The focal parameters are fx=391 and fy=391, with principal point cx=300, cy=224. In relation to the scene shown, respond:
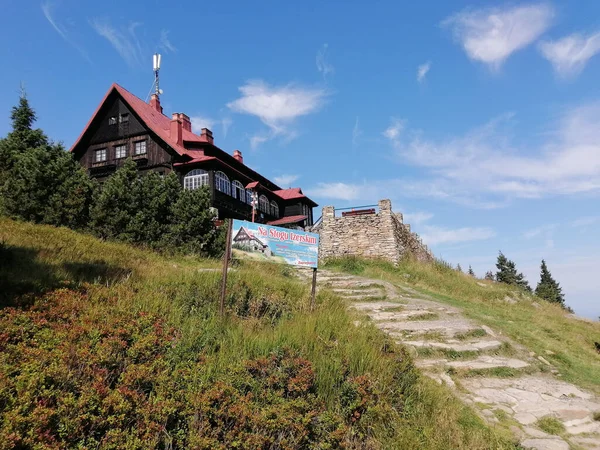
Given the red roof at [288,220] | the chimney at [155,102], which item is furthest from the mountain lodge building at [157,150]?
the chimney at [155,102]

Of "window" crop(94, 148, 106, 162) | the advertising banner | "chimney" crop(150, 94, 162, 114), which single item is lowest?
the advertising banner

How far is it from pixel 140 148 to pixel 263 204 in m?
10.2

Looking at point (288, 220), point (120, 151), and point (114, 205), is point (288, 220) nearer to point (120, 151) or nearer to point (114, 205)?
point (120, 151)

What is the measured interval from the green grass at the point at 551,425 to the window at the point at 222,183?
74.7ft

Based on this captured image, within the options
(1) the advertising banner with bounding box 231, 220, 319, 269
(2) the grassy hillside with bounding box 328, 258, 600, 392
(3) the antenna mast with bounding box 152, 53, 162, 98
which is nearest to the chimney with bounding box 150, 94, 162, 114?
(3) the antenna mast with bounding box 152, 53, 162, 98

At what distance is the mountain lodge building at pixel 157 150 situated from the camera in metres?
25.9

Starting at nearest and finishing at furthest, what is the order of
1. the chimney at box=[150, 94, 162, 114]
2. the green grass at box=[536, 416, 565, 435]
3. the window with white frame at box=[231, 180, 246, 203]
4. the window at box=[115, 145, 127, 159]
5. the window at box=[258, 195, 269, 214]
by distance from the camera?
the green grass at box=[536, 416, 565, 435]
the window at box=[115, 145, 127, 159]
the window with white frame at box=[231, 180, 246, 203]
the window at box=[258, 195, 269, 214]
the chimney at box=[150, 94, 162, 114]

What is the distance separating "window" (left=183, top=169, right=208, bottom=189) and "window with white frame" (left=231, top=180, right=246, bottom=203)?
9.30ft

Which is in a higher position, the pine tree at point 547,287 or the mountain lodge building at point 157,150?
the mountain lodge building at point 157,150

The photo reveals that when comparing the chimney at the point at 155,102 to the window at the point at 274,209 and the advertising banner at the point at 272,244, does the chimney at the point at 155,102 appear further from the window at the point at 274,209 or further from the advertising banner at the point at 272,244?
the advertising banner at the point at 272,244

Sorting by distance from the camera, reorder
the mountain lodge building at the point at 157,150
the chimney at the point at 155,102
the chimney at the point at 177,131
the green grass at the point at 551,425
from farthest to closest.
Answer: the chimney at the point at 155,102 < the chimney at the point at 177,131 < the mountain lodge building at the point at 157,150 < the green grass at the point at 551,425

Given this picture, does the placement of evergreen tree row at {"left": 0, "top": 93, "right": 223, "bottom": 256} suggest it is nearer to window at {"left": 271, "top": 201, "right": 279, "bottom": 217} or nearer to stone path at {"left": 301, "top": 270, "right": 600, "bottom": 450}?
stone path at {"left": 301, "top": 270, "right": 600, "bottom": 450}

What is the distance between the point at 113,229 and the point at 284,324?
31.4 ft

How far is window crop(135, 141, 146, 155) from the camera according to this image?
2681 cm
